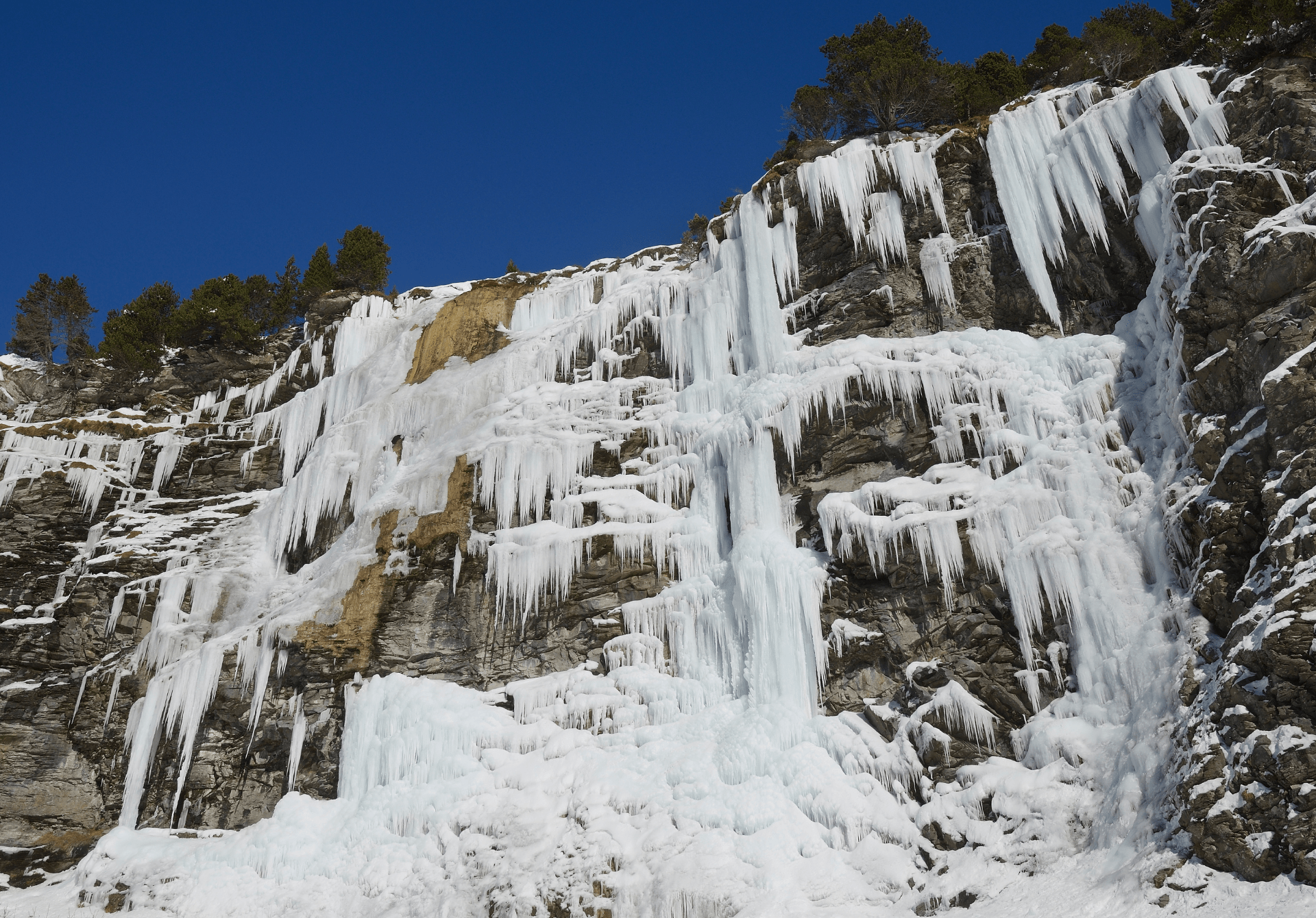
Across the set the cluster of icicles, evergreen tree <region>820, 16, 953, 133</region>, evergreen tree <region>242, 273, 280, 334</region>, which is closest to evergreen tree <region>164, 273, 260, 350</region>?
evergreen tree <region>242, 273, 280, 334</region>

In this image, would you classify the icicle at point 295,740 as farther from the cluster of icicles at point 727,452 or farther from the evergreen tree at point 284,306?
the evergreen tree at point 284,306

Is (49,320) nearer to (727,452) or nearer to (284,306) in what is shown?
(284,306)

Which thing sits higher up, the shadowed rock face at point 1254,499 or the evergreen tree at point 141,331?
the evergreen tree at point 141,331

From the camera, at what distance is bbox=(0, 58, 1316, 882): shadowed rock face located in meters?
11.1

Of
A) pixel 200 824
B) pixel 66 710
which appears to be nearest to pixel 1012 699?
pixel 200 824

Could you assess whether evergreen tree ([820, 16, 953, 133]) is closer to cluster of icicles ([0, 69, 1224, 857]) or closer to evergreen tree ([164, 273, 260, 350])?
cluster of icicles ([0, 69, 1224, 857])

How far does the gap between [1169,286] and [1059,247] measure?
2.93 metres

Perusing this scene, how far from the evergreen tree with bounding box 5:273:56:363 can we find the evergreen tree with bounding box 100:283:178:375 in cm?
289

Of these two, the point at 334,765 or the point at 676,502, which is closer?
the point at 334,765

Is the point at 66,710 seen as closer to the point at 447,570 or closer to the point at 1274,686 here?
the point at 447,570

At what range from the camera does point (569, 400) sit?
68.0ft

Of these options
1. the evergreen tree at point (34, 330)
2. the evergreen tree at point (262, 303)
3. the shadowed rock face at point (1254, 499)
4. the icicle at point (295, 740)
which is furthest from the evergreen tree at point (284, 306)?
the shadowed rock face at point (1254, 499)

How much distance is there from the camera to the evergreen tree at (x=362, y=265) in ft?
97.1

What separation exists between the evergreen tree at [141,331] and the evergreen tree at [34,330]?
289cm
